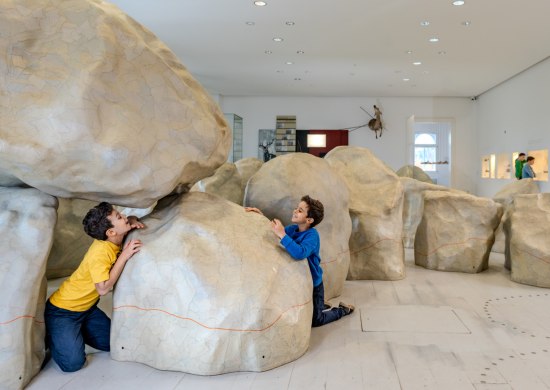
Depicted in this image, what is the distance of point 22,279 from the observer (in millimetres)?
2613

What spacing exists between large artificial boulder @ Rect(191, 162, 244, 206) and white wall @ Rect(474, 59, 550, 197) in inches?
280

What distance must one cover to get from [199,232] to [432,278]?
322 centimetres

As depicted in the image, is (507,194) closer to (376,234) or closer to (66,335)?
(376,234)

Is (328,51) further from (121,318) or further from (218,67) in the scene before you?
(121,318)

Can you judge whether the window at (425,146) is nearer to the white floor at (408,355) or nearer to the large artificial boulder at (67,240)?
the white floor at (408,355)

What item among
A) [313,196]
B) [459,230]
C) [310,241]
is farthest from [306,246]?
[459,230]

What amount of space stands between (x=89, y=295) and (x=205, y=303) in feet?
2.37

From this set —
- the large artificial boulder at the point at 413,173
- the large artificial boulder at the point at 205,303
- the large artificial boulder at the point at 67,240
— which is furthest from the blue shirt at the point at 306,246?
the large artificial boulder at the point at 413,173

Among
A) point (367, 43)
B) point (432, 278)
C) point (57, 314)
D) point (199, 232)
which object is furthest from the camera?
point (367, 43)

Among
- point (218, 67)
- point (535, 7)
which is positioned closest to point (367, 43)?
point (535, 7)

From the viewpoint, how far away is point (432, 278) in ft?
17.6

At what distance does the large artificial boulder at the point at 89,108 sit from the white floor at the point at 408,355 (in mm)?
1057

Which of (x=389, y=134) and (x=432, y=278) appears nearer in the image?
(x=432, y=278)

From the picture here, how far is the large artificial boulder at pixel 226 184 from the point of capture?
5934mm
